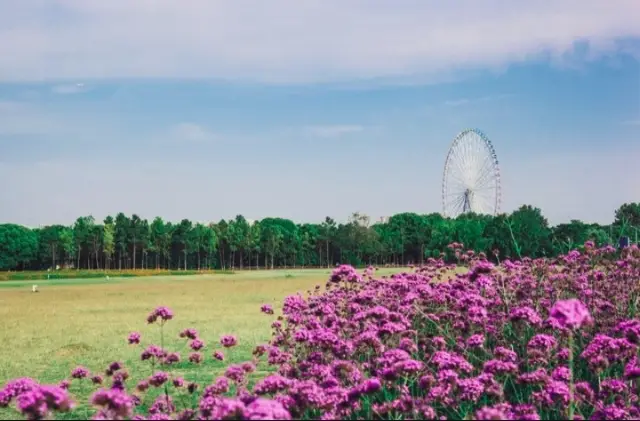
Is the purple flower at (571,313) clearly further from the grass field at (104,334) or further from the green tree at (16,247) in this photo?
the green tree at (16,247)

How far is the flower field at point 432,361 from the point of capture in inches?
182

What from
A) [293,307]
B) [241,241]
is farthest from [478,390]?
[241,241]

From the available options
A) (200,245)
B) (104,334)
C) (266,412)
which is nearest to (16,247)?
(200,245)

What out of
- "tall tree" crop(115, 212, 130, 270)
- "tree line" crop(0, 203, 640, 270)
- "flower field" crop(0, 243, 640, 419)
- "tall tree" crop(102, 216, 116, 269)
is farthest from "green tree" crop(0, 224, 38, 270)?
"flower field" crop(0, 243, 640, 419)

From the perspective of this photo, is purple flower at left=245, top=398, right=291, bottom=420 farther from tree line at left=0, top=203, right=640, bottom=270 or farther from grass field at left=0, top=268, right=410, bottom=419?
tree line at left=0, top=203, right=640, bottom=270

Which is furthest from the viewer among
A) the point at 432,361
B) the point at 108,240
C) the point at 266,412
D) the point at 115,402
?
the point at 108,240

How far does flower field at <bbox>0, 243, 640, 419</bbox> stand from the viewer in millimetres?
4629

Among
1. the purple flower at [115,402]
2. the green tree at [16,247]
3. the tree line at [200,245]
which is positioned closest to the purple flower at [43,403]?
the purple flower at [115,402]

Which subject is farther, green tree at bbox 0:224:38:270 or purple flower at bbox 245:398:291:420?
green tree at bbox 0:224:38:270

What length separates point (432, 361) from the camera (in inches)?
226

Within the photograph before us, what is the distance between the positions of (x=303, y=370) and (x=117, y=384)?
1666 millimetres

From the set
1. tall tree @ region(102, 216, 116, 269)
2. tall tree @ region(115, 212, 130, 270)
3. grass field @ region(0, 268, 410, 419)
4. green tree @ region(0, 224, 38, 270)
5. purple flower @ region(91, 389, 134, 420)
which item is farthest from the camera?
tall tree @ region(115, 212, 130, 270)

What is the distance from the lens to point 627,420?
4.91 meters

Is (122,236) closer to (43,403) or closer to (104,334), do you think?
(104,334)
